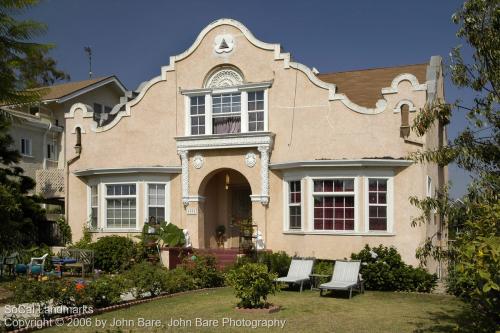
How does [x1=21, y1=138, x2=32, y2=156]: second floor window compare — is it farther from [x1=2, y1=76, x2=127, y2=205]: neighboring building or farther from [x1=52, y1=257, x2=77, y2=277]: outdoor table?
[x1=52, y1=257, x2=77, y2=277]: outdoor table

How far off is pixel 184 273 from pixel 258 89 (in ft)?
24.1

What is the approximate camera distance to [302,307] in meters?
14.8

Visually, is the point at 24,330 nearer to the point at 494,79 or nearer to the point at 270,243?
the point at 494,79

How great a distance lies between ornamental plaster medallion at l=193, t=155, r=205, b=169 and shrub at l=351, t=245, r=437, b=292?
713 centimetres

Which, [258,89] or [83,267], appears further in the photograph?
[258,89]

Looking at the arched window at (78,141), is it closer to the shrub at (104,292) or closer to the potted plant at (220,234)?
the potted plant at (220,234)

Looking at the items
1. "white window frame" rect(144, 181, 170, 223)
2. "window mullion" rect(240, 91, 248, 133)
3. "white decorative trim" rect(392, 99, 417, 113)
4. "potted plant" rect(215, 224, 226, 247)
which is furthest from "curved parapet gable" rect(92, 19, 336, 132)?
"potted plant" rect(215, 224, 226, 247)

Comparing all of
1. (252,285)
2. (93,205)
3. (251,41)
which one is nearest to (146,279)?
(252,285)

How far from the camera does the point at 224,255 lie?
22016 millimetres

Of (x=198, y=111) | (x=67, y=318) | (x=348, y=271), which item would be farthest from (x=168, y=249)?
(x=67, y=318)

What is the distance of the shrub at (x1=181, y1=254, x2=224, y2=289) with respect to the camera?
60.8 ft

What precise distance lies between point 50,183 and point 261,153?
493 inches

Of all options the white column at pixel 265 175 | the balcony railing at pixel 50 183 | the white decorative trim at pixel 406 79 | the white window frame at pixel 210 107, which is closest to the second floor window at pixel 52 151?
the balcony railing at pixel 50 183

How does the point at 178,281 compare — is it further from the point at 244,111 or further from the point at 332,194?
the point at 244,111
